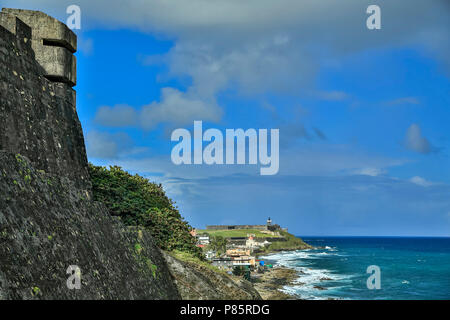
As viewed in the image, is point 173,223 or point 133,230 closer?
point 133,230

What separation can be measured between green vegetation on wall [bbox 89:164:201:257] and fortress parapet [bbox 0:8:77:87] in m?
5.25

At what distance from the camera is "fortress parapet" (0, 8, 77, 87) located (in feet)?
38.5

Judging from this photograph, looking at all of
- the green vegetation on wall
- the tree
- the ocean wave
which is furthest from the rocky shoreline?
the green vegetation on wall

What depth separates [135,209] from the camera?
17250 mm

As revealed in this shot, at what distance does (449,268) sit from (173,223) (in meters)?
110

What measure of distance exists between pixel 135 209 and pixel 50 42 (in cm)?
753

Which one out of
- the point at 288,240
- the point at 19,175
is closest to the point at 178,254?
the point at 19,175

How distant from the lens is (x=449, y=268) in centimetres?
10844

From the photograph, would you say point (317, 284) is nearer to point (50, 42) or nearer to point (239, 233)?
point (50, 42)

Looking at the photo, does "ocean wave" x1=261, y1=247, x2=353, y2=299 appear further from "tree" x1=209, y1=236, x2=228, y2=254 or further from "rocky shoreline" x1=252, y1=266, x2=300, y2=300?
"tree" x1=209, y1=236, x2=228, y2=254

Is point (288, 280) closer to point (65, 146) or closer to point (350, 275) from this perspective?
point (350, 275)

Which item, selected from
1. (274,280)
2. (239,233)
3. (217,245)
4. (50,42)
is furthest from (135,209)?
(239,233)
